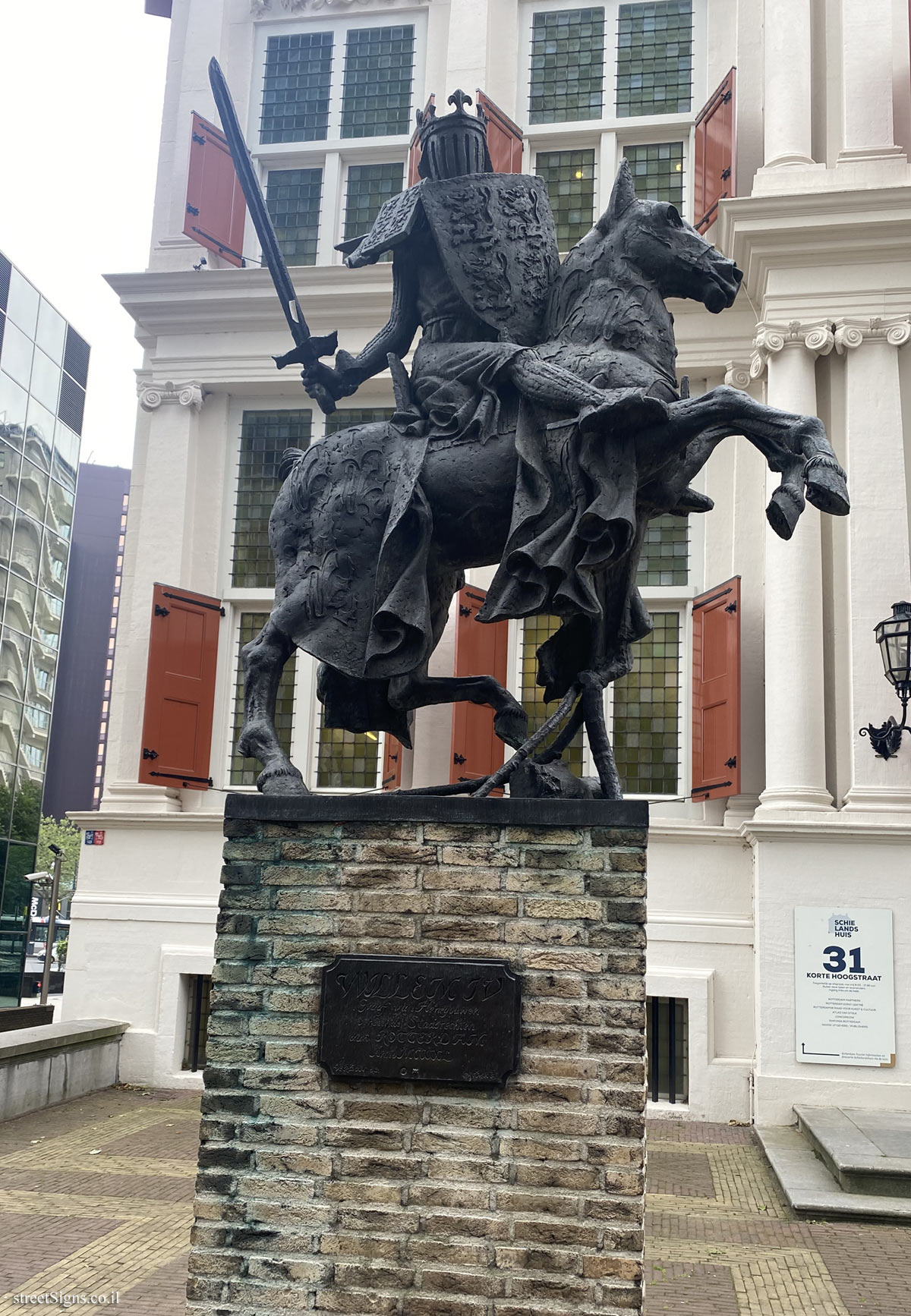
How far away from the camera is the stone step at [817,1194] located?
7.73 meters

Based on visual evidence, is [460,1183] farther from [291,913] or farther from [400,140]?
[400,140]

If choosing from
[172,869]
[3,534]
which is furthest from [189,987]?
[3,534]

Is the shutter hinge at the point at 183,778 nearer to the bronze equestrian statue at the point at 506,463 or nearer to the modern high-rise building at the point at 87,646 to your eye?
the bronze equestrian statue at the point at 506,463

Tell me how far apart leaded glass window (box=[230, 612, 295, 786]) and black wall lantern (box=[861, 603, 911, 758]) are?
6.78 metres

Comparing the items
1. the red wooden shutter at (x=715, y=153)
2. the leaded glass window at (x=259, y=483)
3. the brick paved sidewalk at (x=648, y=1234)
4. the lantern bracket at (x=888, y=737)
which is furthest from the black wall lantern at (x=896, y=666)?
the leaded glass window at (x=259, y=483)

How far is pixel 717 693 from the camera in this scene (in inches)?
504

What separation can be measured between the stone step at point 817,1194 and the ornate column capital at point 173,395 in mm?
10759

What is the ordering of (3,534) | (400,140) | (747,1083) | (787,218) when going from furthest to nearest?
(3,534) < (400,140) < (787,218) < (747,1083)

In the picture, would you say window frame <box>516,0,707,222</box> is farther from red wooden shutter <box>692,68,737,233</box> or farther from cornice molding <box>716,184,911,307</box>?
cornice molding <box>716,184,911,307</box>

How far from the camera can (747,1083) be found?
11969mm

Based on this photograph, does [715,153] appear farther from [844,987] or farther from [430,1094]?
[430,1094]

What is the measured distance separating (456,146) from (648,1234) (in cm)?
649

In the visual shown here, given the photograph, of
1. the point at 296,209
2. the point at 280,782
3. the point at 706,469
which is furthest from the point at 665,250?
the point at 296,209

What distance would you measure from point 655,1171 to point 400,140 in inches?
506
